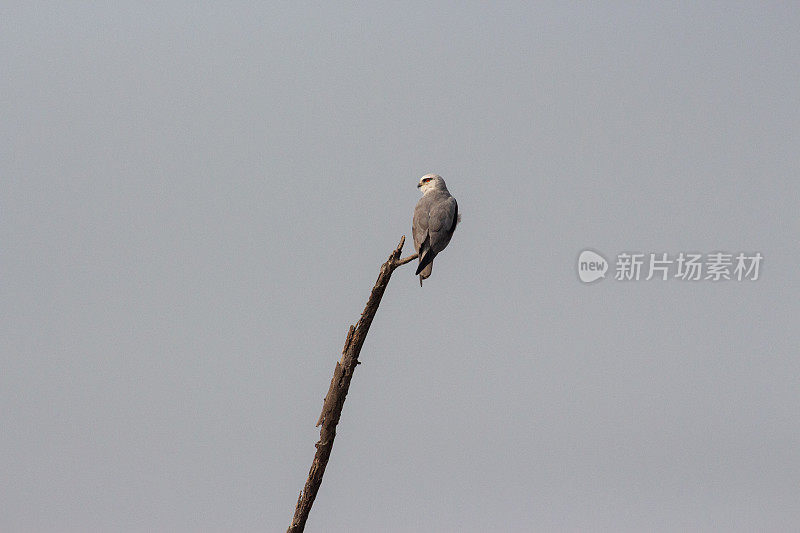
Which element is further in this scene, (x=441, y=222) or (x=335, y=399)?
(x=441, y=222)

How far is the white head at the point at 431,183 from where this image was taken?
10.5 meters

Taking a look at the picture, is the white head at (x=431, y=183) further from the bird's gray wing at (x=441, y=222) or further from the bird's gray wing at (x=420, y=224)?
the bird's gray wing at (x=420, y=224)

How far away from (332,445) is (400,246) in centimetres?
215

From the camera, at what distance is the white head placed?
34.6ft

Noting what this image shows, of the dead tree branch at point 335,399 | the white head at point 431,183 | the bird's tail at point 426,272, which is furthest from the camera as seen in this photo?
the white head at point 431,183

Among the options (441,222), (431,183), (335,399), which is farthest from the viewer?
(431,183)

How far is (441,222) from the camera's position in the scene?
32.2 feet

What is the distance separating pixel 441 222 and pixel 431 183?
3.02 feet

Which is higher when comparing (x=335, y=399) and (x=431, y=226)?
(x=431, y=226)

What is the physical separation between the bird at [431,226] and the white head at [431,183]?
1.07 feet

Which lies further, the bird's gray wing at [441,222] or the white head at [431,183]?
the white head at [431,183]

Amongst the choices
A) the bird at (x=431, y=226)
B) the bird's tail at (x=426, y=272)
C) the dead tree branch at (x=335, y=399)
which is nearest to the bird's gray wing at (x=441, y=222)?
the bird at (x=431, y=226)

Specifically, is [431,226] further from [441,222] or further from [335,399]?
[335,399]

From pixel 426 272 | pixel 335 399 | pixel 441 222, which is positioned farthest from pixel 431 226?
pixel 335 399
